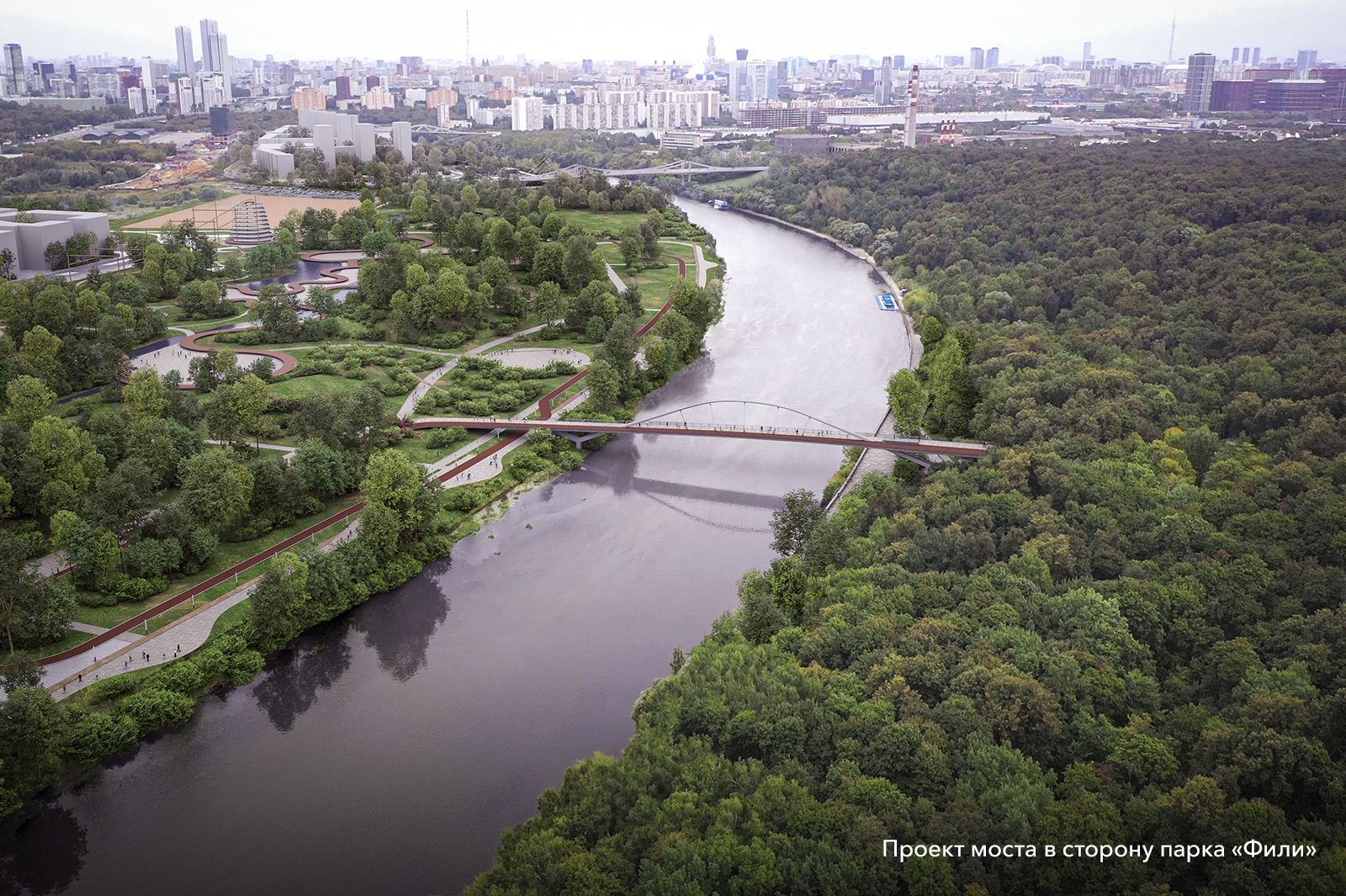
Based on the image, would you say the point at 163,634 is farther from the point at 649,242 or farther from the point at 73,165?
the point at 73,165

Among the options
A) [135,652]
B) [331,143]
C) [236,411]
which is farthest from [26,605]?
[331,143]

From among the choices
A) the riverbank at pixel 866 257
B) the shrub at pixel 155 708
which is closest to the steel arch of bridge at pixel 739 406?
the riverbank at pixel 866 257

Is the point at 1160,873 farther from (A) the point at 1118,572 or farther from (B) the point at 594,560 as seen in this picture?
(B) the point at 594,560

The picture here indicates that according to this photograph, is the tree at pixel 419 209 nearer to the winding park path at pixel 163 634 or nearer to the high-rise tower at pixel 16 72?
the winding park path at pixel 163 634

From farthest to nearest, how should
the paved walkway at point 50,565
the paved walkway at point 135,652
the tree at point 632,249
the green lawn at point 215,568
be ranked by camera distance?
the tree at point 632,249, the paved walkway at point 50,565, the green lawn at point 215,568, the paved walkway at point 135,652

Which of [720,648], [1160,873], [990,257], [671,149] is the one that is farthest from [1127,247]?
[671,149]
